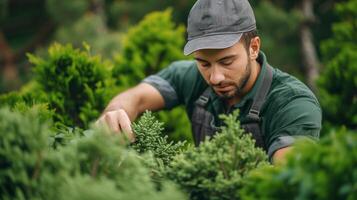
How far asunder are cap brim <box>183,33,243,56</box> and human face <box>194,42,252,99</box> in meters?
0.06

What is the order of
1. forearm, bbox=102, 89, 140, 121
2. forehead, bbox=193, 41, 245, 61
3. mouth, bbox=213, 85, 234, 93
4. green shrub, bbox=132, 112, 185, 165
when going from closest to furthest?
1. green shrub, bbox=132, 112, 185, 165
2. forehead, bbox=193, 41, 245, 61
3. mouth, bbox=213, 85, 234, 93
4. forearm, bbox=102, 89, 140, 121

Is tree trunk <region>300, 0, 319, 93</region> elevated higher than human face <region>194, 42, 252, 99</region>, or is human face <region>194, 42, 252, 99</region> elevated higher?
human face <region>194, 42, 252, 99</region>

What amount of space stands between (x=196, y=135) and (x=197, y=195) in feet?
6.94

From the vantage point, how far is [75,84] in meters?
4.99

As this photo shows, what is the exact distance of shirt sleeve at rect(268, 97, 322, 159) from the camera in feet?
12.0

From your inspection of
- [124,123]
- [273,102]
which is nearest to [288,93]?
[273,102]

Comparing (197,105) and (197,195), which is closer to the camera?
(197,195)

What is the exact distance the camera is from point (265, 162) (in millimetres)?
2723

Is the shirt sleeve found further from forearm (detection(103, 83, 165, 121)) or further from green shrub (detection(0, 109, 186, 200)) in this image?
green shrub (detection(0, 109, 186, 200))

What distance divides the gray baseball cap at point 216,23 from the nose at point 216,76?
0.19 m

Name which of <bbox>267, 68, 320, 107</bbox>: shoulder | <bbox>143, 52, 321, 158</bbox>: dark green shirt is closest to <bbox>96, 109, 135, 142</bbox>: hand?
<bbox>143, 52, 321, 158</bbox>: dark green shirt

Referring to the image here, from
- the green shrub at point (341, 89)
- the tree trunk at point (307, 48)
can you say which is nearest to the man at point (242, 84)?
the green shrub at point (341, 89)

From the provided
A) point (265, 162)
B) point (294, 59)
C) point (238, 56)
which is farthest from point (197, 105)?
point (294, 59)

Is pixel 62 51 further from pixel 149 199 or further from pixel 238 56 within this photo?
pixel 149 199
